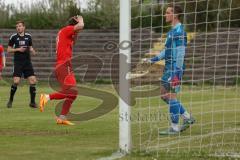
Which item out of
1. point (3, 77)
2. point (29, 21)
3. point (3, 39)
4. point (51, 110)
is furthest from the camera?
point (29, 21)

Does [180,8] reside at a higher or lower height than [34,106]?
higher

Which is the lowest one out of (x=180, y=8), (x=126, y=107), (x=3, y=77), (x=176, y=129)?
(x=3, y=77)

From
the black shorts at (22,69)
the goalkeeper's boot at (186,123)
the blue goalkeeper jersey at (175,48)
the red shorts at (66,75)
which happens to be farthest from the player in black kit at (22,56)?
the blue goalkeeper jersey at (175,48)

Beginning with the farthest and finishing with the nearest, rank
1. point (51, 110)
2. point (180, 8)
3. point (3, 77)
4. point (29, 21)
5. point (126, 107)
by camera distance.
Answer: point (29, 21) < point (3, 77) < point (51, 110) < point (180, 8) < point (126, 107)

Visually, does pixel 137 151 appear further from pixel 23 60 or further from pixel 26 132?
pixel 23 60

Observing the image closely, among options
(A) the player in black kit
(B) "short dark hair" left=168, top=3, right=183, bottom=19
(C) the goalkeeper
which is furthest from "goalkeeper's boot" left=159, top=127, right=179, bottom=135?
(A) the player in black kit

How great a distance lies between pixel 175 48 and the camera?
33.6 ft

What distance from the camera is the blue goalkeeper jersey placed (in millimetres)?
10242

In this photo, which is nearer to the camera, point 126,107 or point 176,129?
point 126,107

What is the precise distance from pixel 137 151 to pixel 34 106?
8.08 m

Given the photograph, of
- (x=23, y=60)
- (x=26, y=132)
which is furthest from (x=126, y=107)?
(x=23, y=60)

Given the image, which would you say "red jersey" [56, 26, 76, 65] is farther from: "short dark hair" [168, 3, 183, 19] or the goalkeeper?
"short dark hair" [168, 3, 183, 19]

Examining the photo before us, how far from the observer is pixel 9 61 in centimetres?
3106

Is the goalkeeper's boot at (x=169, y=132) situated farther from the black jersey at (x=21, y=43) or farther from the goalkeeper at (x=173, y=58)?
the black jersey at (x=21, y=43)
